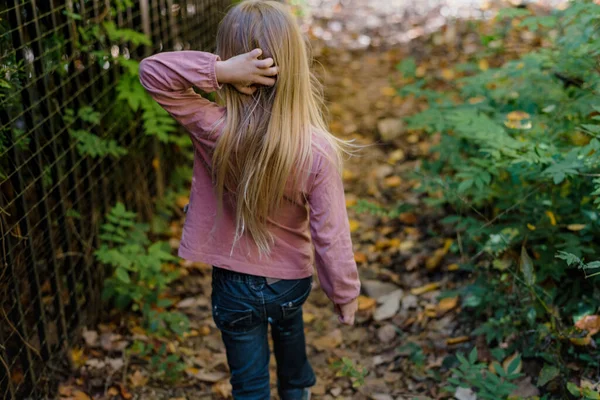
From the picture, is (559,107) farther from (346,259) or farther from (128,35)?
(128,35)

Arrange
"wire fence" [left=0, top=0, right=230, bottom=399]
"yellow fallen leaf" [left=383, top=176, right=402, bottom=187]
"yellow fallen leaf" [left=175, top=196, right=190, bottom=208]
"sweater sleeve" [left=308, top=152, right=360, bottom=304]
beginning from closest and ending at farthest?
"sweater sleeve" [left=308, top=152, right=360, bottom=304] → "wire fence" [left=0, top=0, right=230, bottom=399] → "yellow fallen leaf" [left=175, top=196, right=190, bottom=208] → "yellow fallen leaf" [left=383, top=176, right=402, bottom=187]

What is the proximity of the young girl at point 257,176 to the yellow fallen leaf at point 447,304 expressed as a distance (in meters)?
1.28

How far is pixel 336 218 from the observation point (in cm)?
228

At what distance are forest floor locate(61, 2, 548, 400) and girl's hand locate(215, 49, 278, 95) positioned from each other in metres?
0.37

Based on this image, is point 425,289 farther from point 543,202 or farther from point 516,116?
point 516,116

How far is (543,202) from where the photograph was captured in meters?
3.18

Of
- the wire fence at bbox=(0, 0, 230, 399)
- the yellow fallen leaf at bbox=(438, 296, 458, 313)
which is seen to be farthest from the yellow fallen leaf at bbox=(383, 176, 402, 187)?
the wire fence at bbox=(0, 0, 230, 399)

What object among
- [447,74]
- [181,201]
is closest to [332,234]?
[181,201]

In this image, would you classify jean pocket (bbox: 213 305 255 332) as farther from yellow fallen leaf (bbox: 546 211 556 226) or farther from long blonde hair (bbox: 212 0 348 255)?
yellow fallen leaf (bbox: 546 211 556 226)

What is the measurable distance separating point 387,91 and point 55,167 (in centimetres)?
Result: 423

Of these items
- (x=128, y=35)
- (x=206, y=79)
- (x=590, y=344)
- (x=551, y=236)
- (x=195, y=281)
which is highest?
(x=206, y=79)

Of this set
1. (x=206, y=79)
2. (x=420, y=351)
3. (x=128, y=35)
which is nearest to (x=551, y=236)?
(x=420, y=351)

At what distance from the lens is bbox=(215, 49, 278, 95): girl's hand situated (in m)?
2.09

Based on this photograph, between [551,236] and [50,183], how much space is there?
7.81 ft
